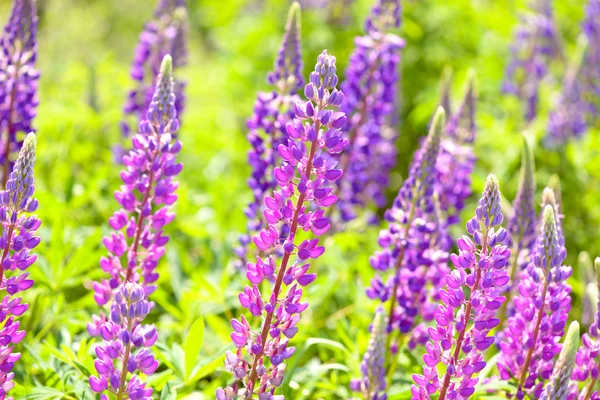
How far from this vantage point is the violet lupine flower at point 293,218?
6.68 feet

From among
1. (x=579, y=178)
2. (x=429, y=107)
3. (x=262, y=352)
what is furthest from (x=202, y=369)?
(x=429, y=107)

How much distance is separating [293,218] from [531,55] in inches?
154

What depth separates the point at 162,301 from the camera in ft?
11.5

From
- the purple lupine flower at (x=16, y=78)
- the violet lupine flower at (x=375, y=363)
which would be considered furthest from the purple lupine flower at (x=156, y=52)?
the violet lupine flower at (x=375, y=363)

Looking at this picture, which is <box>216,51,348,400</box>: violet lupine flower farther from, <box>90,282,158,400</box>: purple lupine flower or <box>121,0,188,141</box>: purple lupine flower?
<box>121,0,188,141</box>: purple lupine flower

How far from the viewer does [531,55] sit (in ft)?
17.5

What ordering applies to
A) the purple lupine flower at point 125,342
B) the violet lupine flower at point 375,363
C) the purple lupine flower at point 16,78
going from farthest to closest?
1. the purple lupine flower at point 16,78
2. the violet lupine flower at point 375,363
3. the purple lupine flower at point 125,342

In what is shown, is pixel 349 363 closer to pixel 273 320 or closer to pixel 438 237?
pixel 438 237

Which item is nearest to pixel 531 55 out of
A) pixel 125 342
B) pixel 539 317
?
pixel 539 317

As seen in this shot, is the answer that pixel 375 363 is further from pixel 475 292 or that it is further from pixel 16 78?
pixel 16 78

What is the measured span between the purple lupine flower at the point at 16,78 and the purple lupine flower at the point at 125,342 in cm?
142

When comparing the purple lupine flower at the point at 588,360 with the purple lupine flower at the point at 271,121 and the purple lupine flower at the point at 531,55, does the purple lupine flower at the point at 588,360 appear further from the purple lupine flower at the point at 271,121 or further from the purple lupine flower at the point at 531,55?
the purple lupine flower at the point at 531,55

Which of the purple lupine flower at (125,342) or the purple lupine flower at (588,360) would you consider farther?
the purple lupine flower at (588,360)

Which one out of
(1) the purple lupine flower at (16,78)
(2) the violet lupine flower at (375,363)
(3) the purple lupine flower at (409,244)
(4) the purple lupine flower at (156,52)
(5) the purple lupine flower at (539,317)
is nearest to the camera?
(5) the purple lupine flower at (539,317)
